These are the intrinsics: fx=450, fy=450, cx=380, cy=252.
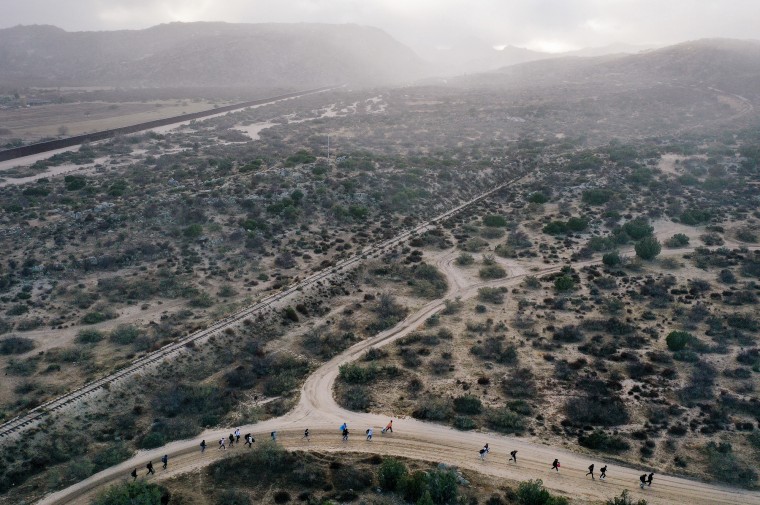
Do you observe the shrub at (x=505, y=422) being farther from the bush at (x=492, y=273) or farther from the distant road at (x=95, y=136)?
the distant road at (x=95, y=136)

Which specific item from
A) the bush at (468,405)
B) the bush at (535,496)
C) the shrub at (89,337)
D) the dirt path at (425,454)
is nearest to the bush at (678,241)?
the dirt path at (425,454)

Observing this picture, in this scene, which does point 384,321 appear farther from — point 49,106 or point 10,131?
point 49,106

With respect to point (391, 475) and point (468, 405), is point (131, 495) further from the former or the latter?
point (468, 405)

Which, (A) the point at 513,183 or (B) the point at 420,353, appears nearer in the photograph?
(B) the point at 420,353

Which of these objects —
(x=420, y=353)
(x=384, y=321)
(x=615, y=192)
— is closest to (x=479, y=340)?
(x=420, y=353)

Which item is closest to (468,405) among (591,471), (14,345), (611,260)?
(591,471)

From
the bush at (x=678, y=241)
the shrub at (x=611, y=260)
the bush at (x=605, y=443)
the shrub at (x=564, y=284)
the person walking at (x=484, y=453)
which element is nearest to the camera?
the person walking at (x=484, y=453)
